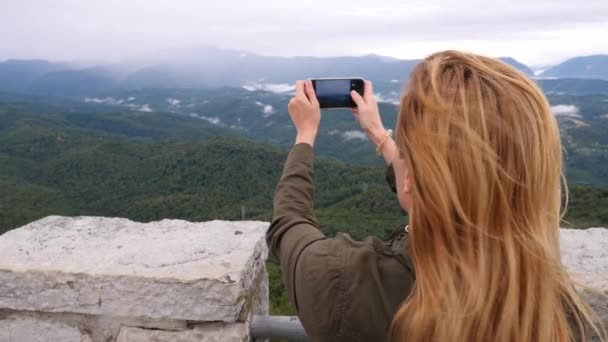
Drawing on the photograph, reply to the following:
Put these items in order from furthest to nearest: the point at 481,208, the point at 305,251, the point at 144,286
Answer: the point at 144,286, the point at 305,251, the point at 481,208

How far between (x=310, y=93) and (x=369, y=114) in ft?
0.51

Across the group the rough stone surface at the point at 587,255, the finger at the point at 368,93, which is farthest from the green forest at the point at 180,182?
the finger at the point at 368,93

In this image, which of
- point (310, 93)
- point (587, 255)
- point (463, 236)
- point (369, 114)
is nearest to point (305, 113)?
point (310, 93)

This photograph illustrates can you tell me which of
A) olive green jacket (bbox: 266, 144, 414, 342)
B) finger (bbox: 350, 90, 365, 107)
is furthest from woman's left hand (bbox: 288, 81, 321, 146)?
olive green jacket (bbox: 266, 144, 414, 342)

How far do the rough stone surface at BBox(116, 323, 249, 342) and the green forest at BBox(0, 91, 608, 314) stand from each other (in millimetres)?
21410

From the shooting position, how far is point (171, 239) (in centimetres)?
198

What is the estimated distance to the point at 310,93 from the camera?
49.6 inches

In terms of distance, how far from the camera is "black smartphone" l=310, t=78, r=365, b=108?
1.32 meters

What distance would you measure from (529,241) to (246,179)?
5078 cm

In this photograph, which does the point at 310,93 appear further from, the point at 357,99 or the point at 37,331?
the point at 37,331

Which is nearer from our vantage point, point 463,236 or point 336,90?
point 463,236

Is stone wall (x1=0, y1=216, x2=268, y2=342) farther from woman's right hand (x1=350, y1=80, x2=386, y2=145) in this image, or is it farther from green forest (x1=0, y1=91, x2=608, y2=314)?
green forest (x1=0, y1=91, x2=608, y2=314)

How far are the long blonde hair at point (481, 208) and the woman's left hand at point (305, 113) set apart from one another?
0.33 metres

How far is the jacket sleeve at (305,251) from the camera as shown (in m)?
0.93
